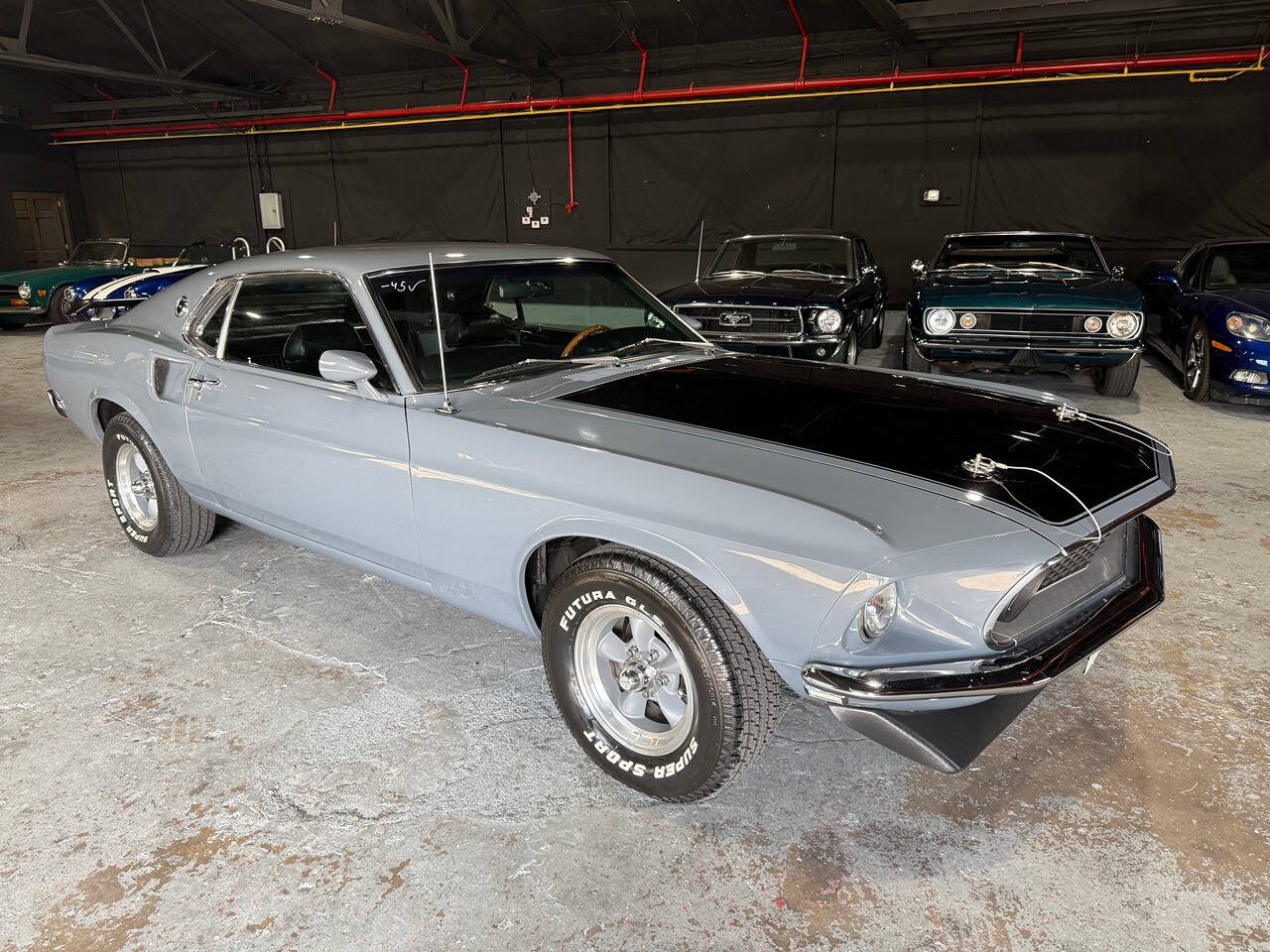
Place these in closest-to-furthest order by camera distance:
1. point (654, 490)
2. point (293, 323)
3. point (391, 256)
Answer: point (654, 490), point (391, 256), point (293, 323)

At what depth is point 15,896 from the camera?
1.93m

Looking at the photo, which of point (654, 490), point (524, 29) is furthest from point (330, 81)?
point (654, 490)

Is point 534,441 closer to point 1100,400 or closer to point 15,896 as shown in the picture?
point 15,896

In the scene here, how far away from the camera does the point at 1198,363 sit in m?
7.08

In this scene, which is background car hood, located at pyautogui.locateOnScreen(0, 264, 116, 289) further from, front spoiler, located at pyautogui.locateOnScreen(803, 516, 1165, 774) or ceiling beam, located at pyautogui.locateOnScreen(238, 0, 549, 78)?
front spoiler, located at pyautogui.locateOnScreen(803, 516, 1165, 774)

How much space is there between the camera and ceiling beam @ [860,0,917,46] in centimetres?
934

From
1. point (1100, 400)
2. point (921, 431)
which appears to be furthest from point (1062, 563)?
point (1100, 400)

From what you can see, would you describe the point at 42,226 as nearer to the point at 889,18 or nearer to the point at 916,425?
the point at 889,18

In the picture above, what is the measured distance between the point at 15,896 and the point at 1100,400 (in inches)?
301

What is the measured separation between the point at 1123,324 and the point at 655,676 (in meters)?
5.83

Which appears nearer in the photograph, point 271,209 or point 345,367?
point 345,367

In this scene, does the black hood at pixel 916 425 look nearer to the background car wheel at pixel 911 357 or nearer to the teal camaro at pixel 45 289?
the background car wheel at pixel 911 357

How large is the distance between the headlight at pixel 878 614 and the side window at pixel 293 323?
1.90m

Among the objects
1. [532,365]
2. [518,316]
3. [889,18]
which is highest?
[889,18]
